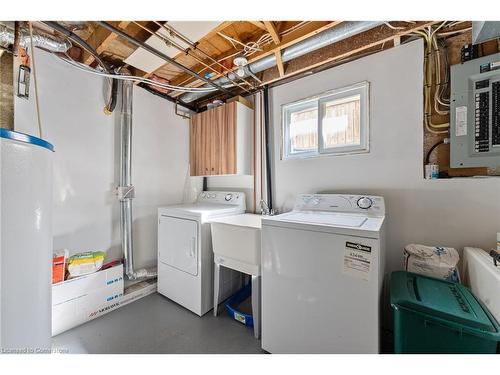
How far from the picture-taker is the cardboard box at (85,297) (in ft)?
5.26

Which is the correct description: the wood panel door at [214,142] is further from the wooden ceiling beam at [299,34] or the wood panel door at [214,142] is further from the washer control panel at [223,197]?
the wooden ceiling beam at [299,34]

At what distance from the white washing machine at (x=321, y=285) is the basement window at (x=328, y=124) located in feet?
2.49

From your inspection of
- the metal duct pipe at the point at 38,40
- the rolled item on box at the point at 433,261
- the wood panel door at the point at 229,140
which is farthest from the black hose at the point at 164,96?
the rolled item on box at the point at 433,261

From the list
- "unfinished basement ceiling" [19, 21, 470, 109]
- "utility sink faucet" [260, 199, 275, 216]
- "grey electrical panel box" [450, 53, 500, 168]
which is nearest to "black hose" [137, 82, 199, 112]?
"unfinished basement ceiling" [19, 21, 470, 109]

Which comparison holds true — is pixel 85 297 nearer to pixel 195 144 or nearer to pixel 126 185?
pixel 126 185

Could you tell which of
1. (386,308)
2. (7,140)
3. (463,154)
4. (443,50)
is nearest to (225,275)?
(386,308)

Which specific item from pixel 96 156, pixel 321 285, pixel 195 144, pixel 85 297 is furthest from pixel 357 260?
pixel 96 156

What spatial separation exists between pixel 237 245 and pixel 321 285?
704mm

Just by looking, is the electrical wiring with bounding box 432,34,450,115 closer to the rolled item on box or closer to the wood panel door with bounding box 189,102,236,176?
the rolled item on box

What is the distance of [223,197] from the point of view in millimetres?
2527

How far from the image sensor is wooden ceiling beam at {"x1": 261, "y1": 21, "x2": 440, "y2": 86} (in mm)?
1421

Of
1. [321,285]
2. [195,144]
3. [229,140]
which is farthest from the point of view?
[195,144]

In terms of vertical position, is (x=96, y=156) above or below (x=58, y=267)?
above
